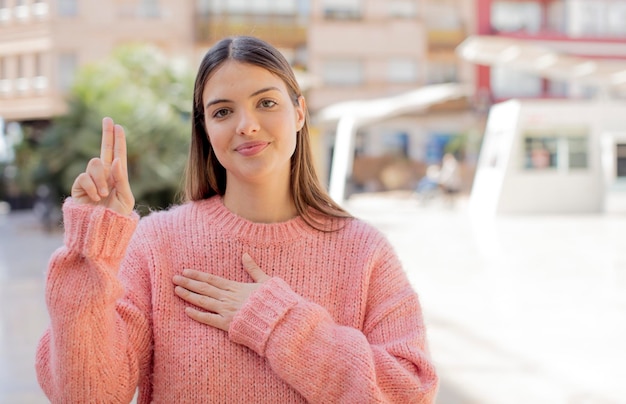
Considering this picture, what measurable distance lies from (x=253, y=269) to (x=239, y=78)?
41cm

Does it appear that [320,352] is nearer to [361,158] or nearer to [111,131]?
[111,131]

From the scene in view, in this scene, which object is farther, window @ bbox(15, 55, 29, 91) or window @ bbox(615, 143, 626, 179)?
window @ bbox(15, 55, 29, 91)

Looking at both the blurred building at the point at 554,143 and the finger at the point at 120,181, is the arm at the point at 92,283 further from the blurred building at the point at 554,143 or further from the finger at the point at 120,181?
the blurred building at the point at 554,143

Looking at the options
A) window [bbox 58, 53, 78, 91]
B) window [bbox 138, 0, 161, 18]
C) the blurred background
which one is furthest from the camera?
window [bbox 138, 0, 161, 18]

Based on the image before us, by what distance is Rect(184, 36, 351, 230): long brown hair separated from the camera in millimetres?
1771

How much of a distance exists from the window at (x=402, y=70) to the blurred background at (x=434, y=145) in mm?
55

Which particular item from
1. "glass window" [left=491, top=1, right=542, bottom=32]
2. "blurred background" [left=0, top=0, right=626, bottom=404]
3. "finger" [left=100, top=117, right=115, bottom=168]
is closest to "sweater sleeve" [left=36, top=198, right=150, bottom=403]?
"finger" [left=100, top=117, right=115, bottom=168]

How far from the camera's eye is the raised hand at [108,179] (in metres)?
1.58

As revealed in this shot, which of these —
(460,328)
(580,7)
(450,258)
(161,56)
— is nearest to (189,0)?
(161,56)

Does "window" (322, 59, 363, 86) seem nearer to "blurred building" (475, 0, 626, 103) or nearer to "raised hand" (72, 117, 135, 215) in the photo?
"blurred building" (475, 0, 626, 103)

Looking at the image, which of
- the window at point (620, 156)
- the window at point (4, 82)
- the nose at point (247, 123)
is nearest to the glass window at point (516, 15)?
the window at point (620, 156)

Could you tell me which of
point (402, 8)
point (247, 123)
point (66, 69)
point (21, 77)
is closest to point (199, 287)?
point (247, 123)

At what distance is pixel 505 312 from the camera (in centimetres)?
636

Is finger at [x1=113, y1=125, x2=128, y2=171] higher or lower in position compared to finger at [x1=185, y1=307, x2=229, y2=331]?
higher
